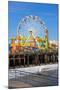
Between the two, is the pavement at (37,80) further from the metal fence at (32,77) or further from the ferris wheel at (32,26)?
the ferris wheel at (32,26)

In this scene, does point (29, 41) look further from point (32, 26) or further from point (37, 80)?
point (37, 80)

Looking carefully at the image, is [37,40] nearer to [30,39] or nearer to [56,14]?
[30,39]

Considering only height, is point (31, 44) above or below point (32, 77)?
above

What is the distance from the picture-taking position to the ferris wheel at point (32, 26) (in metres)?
2.54

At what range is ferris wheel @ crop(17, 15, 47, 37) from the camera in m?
2.54

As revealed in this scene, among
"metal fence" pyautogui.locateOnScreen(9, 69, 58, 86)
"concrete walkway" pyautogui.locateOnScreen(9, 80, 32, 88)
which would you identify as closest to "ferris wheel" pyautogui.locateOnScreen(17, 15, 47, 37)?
Result: "metal fence" pyautogui.locateOnScreen(9, 69, 58, 86)

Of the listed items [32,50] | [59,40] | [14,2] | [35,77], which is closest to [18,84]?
[35,77]

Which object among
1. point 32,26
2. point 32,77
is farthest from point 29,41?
point 32,77

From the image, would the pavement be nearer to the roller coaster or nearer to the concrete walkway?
the concrete walkway

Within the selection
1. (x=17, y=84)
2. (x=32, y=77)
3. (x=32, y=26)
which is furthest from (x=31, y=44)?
(x=17, y=84)

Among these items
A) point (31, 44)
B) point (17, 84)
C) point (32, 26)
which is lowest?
point (17, 84)

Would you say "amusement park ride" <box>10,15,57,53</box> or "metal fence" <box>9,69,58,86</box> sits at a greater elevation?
"amusement park ride" <box>10,15,57,53</box>

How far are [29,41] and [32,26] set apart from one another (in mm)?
184

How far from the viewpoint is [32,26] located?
2.58m
